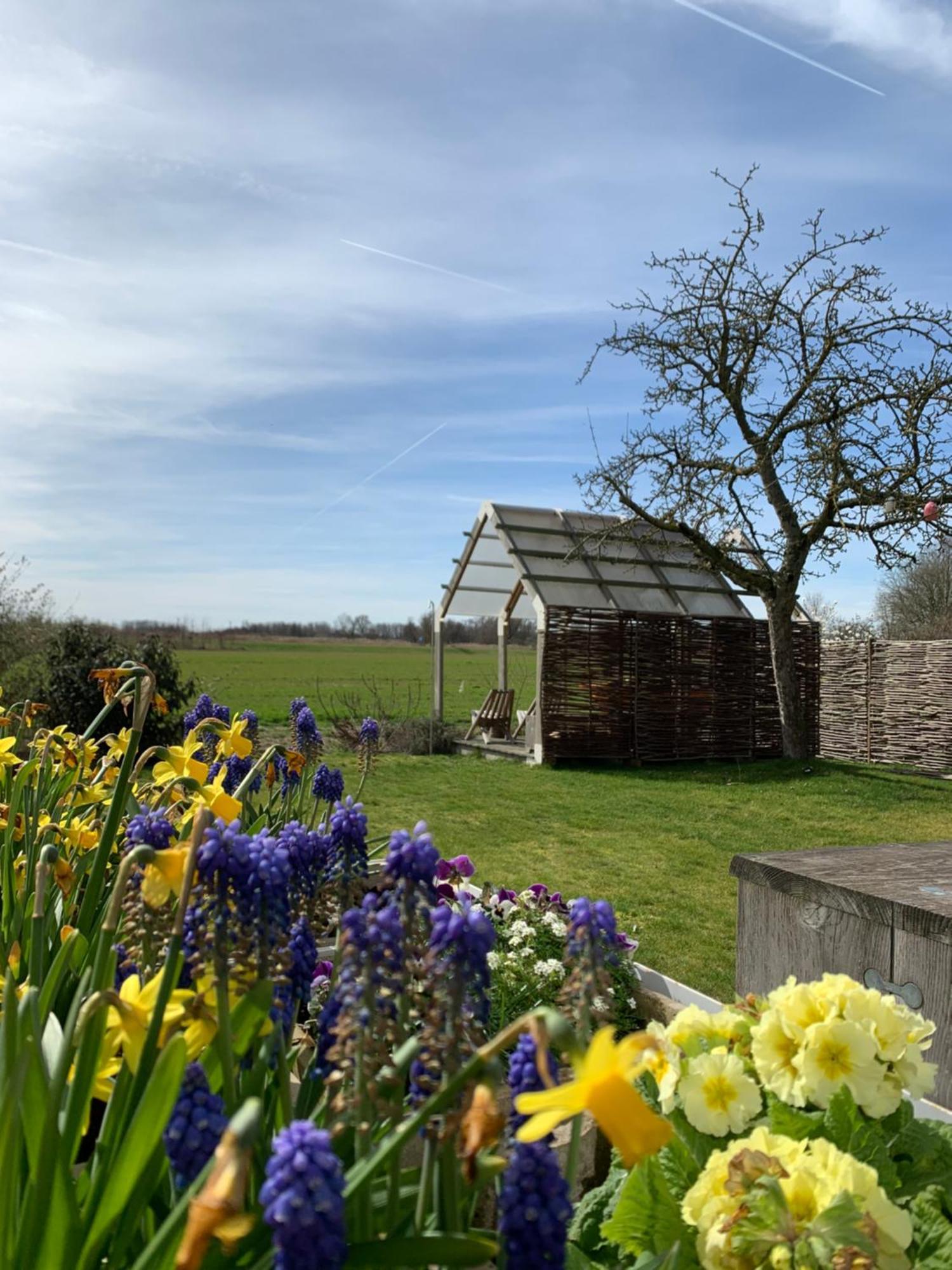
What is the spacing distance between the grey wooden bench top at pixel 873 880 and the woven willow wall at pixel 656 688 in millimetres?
9807

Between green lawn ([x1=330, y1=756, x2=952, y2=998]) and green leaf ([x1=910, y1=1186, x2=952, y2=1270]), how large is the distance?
11.2ft

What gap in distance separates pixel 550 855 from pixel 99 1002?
7041 mm

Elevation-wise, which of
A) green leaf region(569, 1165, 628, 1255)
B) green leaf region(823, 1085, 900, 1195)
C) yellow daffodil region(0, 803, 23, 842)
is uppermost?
yellow daffodil region(0, 803, 23, 842)

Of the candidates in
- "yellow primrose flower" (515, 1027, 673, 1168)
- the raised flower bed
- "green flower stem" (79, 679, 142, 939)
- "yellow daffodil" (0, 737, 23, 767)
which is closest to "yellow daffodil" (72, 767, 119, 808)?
"yellow daffodil" (0, 737, 23, 767)

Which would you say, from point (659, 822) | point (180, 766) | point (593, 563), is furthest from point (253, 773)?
point (593, 563)

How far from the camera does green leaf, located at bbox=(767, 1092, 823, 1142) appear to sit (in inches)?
59.9

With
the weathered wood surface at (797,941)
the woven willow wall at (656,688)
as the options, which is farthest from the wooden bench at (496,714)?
the weathered wood surface at (797,941)

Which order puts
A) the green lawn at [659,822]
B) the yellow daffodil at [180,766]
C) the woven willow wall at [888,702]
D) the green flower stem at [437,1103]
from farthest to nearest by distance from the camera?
the woven willow wall at [888,702] < the green lawn at [659,822] < the yellow daffodil at [180,766] < the green flower stem at [437,1103]

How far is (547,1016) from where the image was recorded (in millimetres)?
712

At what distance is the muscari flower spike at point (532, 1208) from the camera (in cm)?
83

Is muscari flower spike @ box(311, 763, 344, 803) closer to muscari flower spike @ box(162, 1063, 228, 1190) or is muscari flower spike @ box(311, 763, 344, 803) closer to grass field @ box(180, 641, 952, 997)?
muscari flower spike @ box(162, 1063, 228, 1190)

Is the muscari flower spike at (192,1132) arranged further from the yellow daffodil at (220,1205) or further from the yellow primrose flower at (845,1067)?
the yellow primrose flower at (845,1067)

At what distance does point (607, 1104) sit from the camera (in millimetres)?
667

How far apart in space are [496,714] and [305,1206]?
14.4 metres
